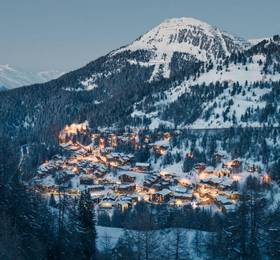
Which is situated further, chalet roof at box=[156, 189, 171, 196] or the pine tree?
chalet roof at box=[156, 189, 171, 196]

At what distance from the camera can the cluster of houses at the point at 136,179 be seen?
111 metres

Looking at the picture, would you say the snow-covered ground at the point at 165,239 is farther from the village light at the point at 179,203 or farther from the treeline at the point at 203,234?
the village light at the point at 179,203

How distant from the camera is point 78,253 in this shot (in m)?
55.3

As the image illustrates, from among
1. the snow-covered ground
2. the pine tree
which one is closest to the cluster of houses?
the snow-covered ground

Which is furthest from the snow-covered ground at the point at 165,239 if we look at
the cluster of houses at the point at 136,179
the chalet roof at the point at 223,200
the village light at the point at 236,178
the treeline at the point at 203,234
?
the village light at the point at 236,178

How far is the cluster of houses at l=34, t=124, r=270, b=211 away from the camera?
111125mm

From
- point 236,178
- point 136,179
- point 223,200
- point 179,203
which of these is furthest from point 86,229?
point 136,179

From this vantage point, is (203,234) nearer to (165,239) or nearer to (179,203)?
(165,239)

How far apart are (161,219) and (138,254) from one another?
2983 centimetres

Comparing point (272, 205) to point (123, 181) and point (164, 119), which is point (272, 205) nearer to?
point (123, 181)

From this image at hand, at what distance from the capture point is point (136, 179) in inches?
5177

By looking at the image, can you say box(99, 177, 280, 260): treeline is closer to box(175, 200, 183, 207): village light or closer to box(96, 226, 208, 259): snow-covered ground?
box(96, 226, 208, 259): snow-covered ground

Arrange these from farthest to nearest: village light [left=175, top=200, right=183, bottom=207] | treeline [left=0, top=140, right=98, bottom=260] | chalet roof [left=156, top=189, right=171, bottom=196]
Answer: chalet roof [left=156, top=189, right=171, bottom=196] < village light [left=175, top=200, right=183, bottom=207] < treeline [left=0, top=140, right=98, bottom=260]

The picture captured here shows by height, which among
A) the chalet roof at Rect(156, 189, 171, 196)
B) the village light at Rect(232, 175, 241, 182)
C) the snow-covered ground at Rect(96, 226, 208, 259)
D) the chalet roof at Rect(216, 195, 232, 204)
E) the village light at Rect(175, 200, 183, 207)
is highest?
the village light at Rect(232, 175, 241, 182)
